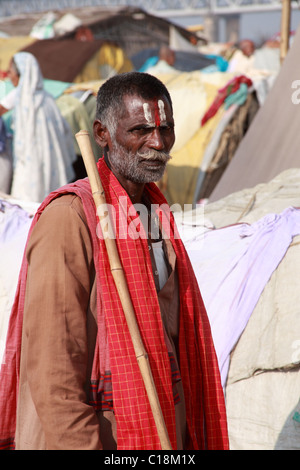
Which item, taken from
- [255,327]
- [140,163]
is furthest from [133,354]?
[255,327]

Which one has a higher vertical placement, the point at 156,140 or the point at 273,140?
the point at 273,140

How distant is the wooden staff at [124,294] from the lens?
1.50 metres

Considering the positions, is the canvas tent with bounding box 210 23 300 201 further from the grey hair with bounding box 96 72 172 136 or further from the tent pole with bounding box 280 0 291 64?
the grey hair with bounding box 96 72 172 136

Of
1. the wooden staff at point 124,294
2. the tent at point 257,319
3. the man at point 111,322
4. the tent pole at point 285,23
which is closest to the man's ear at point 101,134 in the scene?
the man at point 111,322

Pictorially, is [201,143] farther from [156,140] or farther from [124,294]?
[124,294]

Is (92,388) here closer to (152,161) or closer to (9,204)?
(152,161)

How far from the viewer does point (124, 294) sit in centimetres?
153

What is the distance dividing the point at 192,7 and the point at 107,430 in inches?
2089

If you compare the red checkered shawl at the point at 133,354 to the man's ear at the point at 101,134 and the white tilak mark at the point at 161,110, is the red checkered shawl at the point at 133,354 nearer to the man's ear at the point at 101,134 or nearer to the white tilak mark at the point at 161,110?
the man's ear at the point at 101,134

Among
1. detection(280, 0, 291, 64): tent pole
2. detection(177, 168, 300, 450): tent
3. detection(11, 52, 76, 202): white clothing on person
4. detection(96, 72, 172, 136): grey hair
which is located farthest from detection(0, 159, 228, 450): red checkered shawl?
detection(280, 0, 291, 64): tent pole

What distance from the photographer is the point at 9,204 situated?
3.79m

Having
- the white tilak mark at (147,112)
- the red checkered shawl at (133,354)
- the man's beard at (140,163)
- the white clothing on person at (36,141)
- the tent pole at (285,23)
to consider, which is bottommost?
the red checkered shawl at (133,354)

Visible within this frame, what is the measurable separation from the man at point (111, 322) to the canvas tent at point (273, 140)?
11.0ft

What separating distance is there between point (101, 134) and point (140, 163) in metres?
0.14
